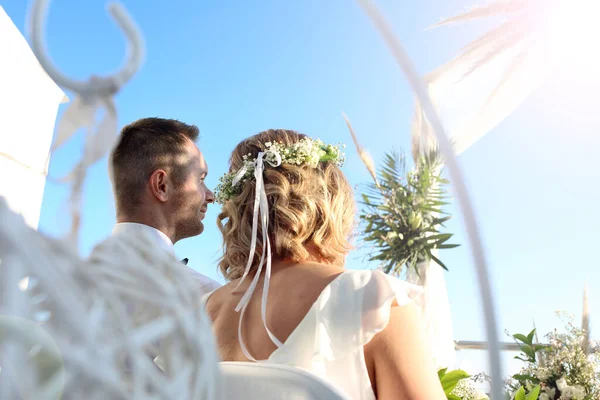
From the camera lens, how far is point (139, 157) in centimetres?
214

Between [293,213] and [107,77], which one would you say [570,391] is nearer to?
[293,213]

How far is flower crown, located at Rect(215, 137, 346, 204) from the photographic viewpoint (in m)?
1.31

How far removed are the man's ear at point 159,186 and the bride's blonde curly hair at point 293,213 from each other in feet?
2.71

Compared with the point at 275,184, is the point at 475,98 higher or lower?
higher

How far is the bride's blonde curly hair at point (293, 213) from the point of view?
121 cm

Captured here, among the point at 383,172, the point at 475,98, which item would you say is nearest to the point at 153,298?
the point at 383,172

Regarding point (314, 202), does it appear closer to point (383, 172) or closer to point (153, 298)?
point (153, 298)

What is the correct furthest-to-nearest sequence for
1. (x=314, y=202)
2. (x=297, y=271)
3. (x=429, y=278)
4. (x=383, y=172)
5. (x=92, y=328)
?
1. (x=383, y=172)
2. (x=429, y=278)
3. (x=314, y=202)
4. (x=297, y=271)
5. (x=92, y=328)

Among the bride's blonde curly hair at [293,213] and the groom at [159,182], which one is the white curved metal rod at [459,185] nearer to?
the bride's blonde curly hair at [293,213]

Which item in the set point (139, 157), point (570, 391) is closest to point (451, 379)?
point (570, 391)

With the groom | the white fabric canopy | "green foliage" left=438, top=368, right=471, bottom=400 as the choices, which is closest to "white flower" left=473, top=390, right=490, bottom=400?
"green foliage" left=438, top=368, right=471, bottom=400

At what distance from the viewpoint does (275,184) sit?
1.27m

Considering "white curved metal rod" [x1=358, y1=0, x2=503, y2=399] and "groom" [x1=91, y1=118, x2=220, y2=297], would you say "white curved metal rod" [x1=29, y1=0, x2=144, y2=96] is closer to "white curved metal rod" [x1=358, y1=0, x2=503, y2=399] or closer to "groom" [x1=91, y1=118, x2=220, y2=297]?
"white curved metal rod" [x1=358, y1=0, x2=503, y2=399]

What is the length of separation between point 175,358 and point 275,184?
102 cm
